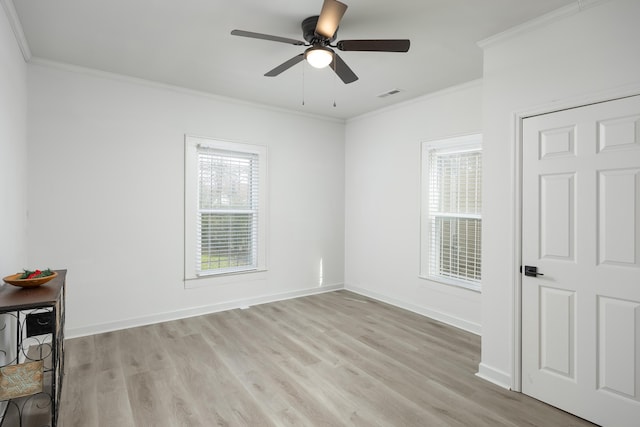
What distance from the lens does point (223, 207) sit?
15.1 feet

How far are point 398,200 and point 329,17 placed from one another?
3.03 metres

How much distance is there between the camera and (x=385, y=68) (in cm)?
354

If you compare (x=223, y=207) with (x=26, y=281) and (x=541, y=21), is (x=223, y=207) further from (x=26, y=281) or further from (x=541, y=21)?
(x=541, y=21)

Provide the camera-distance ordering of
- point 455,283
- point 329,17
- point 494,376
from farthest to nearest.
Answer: point 455,283 → point 494,376 → point 329,17

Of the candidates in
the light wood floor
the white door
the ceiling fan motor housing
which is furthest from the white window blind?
the white door

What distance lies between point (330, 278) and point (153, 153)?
320cm

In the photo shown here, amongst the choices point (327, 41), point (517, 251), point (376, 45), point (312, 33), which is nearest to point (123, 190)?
point (312, 33)

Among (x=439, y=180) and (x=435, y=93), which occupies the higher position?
(x=435, y=93)

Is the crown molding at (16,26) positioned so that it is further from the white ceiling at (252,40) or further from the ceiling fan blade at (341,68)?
the ceiling fan blade at (341,68)

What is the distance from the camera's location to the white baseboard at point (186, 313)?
3676 mm

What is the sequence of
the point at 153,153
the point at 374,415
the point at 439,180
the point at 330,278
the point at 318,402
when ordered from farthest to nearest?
the point at 330,278, the point at 439,180, the point at 153,153, the point at 318,402, the point at 374,415

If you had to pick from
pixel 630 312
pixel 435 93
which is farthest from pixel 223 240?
pixel 630 312

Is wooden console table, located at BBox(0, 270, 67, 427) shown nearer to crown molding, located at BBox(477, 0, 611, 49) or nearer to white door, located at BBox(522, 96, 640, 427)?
white door, located at BBox(522, 96, 640, 427)

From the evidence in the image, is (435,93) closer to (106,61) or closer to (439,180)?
(439,180)
